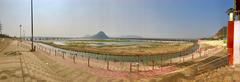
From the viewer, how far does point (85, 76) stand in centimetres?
1588

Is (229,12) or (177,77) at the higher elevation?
(229,12)

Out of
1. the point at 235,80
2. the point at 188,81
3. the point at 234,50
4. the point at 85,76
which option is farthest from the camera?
the point at 85,76

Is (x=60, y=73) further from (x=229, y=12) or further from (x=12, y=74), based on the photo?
(x=229, y=12)

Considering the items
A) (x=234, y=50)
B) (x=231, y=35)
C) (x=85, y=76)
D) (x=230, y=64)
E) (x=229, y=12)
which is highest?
(x=229, y=12)

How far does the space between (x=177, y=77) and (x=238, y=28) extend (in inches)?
166

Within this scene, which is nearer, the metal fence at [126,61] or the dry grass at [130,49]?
the metal fence at [126,61]

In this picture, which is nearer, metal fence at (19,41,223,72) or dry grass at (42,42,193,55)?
metal fence at (19,41,223,72)

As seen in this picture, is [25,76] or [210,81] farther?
[25,76]

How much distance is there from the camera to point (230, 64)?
12648mm

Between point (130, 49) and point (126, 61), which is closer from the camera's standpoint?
point (126, 61)

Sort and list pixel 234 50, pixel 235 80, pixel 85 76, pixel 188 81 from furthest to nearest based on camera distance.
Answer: pixel 85 76, pixel 234 50, pixel 188 81, pixel 235 80

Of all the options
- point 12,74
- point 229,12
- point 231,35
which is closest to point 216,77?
point 231,35

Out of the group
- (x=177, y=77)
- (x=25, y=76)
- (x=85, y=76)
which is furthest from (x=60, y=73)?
(x=177, y=77)

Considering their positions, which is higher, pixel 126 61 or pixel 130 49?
pixel 130 49
